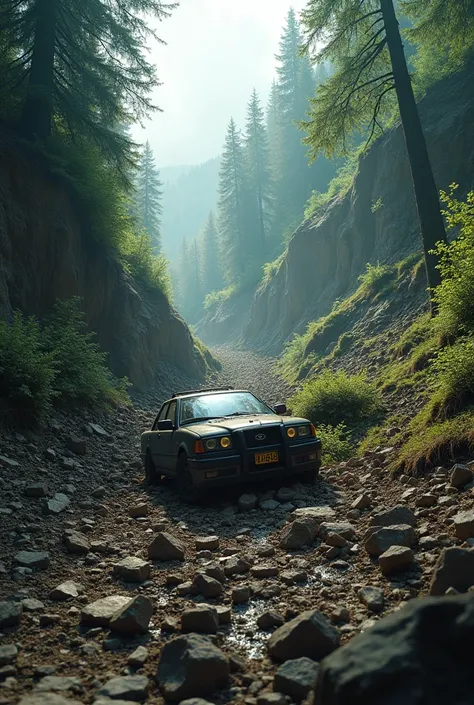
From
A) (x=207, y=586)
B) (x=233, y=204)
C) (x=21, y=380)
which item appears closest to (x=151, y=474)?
(x=21, y=380)

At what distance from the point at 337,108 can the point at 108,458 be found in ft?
35.8

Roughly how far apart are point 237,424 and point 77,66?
46.4ft

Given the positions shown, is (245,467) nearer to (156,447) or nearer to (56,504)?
(156,447)

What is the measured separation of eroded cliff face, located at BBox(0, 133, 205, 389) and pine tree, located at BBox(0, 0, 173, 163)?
209cm

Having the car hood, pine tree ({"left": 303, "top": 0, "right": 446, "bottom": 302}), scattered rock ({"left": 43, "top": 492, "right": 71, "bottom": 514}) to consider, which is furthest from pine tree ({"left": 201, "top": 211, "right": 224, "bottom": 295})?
scattered rock ({"left": 43, "top": 492, "right": 71, "bottom": 514})

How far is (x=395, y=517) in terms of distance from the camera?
450 cm

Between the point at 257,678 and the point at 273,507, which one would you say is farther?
the point at 273,507

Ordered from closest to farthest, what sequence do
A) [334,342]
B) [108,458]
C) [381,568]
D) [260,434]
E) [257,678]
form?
[257,678], [381,568], [260,434], [108,458], [334,342]

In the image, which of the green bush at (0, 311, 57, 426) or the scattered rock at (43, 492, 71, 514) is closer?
the scattered rock at (43, 492, 71, 514)

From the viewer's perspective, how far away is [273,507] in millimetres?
6156

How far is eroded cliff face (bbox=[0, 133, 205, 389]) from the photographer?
12.5m

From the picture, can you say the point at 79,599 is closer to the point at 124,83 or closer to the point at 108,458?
the point at 108,458

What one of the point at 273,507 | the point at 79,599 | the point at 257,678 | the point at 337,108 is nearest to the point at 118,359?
the point at 337,108

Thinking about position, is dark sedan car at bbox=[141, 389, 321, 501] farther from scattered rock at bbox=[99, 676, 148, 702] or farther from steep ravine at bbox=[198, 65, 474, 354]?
steep ravine at bbox=[198, 65, 474, 354]
